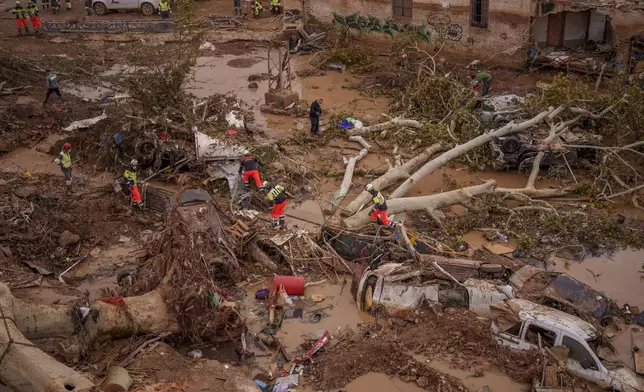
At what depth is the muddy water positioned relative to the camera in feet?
31.7

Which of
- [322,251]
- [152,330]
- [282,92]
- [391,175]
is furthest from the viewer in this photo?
[282,92]

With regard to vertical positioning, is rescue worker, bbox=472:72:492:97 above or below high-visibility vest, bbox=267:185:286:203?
above

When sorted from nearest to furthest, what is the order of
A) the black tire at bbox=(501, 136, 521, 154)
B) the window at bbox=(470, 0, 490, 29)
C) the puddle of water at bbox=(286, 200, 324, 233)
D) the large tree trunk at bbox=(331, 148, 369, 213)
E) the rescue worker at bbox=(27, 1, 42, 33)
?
A: the puddle of water at bbox=(286, 200, 324, 233) < the large tree trunk at bbox=(331, 148, 369, 213) < the black tire at bbox=(501, 136, 521, 154) < the window at bbox=(470, 0, 490, 29) < the rescue worker at bbox=(27, 1, 42, 33)

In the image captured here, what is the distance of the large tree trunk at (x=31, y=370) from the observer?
8.59m

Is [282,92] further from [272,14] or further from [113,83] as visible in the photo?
[272,14]

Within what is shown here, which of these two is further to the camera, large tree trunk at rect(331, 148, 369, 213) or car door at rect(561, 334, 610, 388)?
large tree trunk at rect(331, 148, 369, 213)

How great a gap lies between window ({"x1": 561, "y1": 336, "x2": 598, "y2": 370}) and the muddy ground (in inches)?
19.8

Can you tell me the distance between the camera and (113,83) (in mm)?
21203

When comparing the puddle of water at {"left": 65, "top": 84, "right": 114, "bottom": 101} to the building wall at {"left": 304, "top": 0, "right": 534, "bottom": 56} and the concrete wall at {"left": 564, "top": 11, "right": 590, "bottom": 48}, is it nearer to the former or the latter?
the building wall at {"left": 304, "top": 0, "right": 534, "bottom": 56}

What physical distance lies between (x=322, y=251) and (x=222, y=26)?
17.0 meters

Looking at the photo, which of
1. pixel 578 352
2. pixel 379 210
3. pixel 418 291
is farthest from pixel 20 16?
pixel 578 352

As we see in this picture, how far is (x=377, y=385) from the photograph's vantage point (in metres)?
9.75

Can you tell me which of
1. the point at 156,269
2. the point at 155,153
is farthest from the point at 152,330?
the point at 155,153

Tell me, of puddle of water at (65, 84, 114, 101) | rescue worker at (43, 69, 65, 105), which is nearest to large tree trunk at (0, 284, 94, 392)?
rescue worker at (43, 69, 65, 105)
